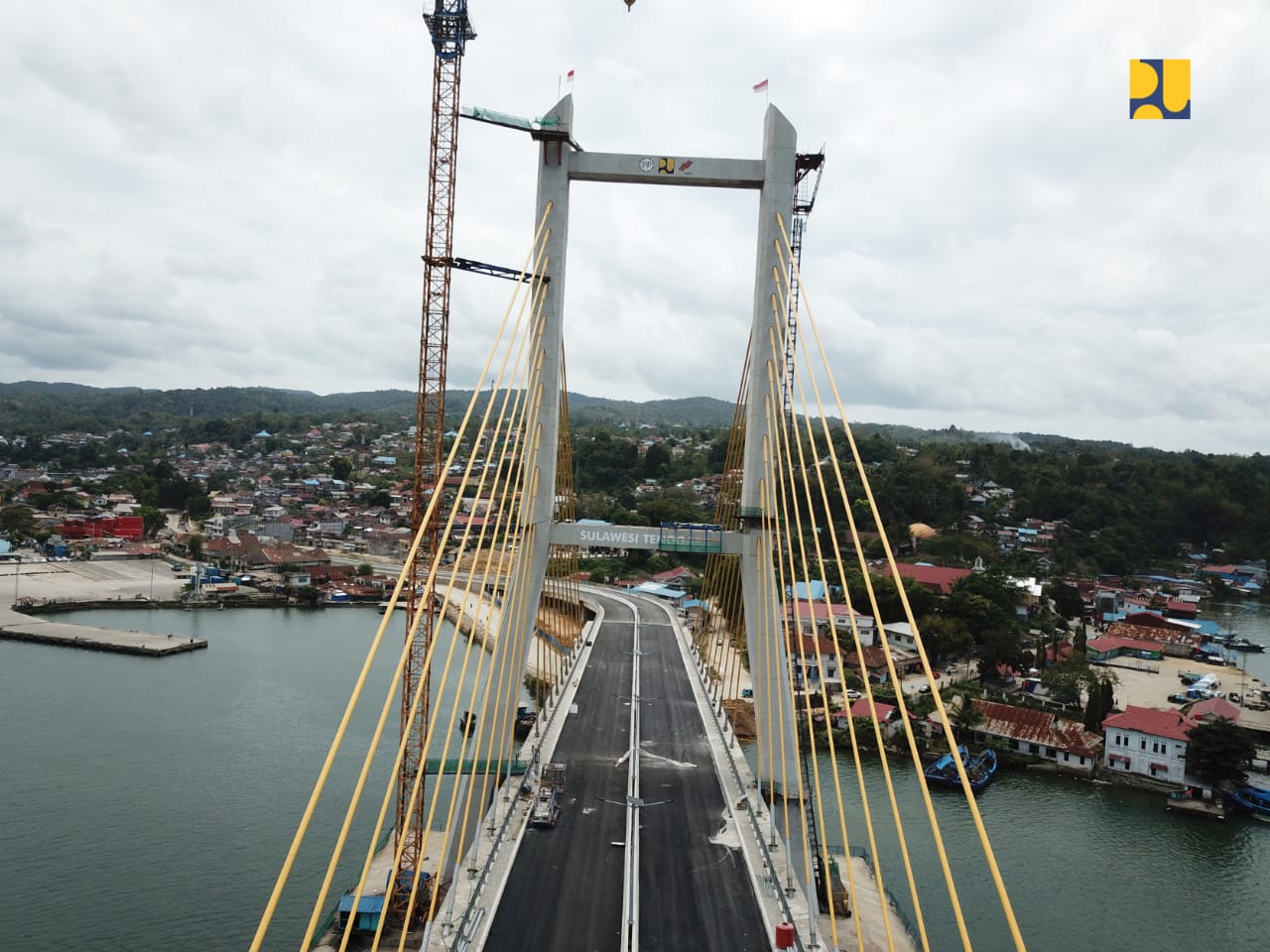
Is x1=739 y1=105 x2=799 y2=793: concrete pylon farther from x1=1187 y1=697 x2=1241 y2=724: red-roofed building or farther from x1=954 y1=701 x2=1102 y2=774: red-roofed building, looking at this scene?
x1=1187 y1=697 x2=1241 y2=724: red-roofed building

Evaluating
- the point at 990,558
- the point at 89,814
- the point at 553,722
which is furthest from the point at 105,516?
the point at 990,558

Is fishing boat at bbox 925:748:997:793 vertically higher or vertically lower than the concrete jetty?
higher

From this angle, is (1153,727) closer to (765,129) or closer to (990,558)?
(765,129)

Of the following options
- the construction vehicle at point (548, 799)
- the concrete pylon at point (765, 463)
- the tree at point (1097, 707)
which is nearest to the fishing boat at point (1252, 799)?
the tree at point (1097, 707)

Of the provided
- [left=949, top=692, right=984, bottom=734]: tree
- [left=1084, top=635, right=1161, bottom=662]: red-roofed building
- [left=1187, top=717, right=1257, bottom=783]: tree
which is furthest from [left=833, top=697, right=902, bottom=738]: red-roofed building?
[left=1084, top=635, right=1161, bottom=662]: red-roofed building

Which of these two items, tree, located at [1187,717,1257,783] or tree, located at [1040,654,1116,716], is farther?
tree, located at [1040,654,1116,716]

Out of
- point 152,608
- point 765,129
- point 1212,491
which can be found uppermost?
point 765,129

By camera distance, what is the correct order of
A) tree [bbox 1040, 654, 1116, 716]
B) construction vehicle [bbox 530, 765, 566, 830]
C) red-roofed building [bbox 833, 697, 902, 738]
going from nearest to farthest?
construction vehicle [bbox 530, 765, 566, 830]
red-roofed building [bbox 833, 697, 902, 738]
tree [bbox 1040, 654, 1116, 716]
